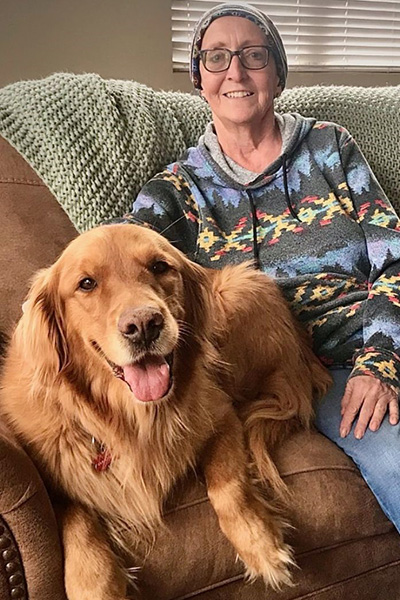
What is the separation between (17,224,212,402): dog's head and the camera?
1.06 meters

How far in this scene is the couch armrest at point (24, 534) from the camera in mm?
987

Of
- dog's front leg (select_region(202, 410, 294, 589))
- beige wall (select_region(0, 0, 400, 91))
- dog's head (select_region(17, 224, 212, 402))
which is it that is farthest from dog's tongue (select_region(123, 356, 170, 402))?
beige wall (select_region(0, 0, 400, 91))

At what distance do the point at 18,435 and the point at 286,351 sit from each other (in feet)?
2.14

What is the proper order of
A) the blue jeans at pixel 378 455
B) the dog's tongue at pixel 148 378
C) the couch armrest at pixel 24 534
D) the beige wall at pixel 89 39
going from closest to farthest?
the couch armrest at pixel 24 534 → the dog's tongue at pixel 148 378 → the blue jeans at pixel 378 455 → the beige wall at pixel 89 39

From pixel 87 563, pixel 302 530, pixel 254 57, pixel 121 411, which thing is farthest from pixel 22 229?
pixel 302 530

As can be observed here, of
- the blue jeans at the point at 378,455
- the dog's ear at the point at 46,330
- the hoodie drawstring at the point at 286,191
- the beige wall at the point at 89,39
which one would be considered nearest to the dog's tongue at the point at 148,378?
the dog's ear at the point at 46,330

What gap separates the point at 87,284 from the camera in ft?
3.75

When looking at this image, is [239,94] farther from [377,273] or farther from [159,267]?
[159,267]

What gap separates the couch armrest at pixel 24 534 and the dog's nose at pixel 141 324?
0.26 metres

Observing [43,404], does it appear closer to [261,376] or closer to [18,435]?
[18,435]

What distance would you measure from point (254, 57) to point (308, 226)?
1.63 ft

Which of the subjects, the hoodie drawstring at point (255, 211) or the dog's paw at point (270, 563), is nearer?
the dog's paw at point (270, 563)

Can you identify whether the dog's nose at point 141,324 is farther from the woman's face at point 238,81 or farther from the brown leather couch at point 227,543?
the woman's face at point 238,81

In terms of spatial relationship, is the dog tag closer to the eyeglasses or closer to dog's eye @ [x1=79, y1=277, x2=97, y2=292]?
dog's eye @ [x1=79, y1=277, x2=97, y2=292]
